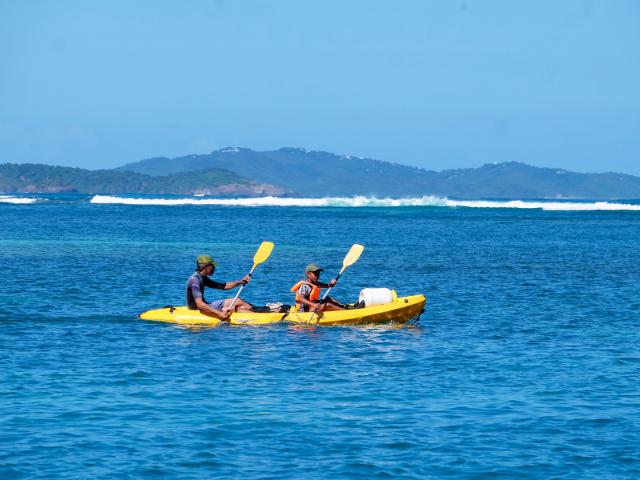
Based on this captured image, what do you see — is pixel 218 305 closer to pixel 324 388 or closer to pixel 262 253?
pixel 262 253

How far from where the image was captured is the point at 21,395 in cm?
1652

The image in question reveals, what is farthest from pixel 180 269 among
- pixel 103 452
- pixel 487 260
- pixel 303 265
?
pixel 103 452

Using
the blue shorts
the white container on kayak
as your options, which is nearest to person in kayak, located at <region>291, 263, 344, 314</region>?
the white container on kayak

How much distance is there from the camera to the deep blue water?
43.8 feet

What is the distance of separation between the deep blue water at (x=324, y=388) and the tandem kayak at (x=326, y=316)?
1.12 feet

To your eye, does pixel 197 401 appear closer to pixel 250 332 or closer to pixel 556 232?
pixel 250 332

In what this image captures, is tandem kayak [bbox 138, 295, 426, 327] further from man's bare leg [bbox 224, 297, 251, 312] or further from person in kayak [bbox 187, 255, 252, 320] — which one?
man's bare leg [bbox 224, 297, 251, 312]

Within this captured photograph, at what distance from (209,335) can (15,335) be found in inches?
166

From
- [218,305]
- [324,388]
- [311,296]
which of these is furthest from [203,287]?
[324,388]

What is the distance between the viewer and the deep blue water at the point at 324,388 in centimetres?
1334

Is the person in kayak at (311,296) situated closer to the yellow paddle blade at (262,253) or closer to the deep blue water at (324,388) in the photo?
the deep blue water at (324,388)

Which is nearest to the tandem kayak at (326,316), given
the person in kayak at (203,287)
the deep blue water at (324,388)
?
the person in kayak at (203,287)

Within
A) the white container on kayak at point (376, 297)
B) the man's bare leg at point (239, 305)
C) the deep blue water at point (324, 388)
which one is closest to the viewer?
the deep blue water at point (324, 388)

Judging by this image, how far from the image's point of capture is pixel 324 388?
17359 millimetres
